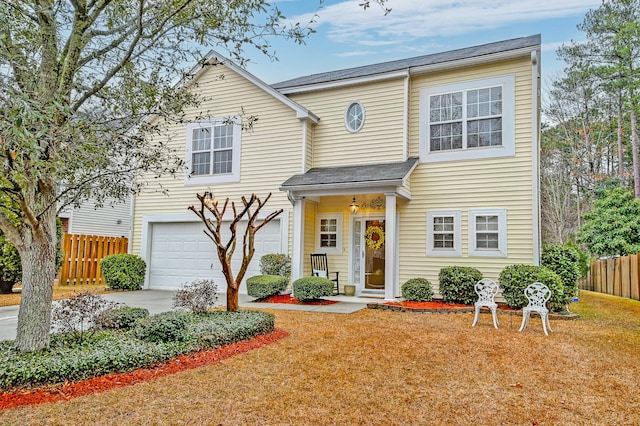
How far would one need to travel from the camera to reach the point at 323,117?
12398mm

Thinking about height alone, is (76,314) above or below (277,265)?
below

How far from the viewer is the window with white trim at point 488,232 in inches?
399

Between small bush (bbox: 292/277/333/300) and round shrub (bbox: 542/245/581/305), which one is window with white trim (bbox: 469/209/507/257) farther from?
small bush (bbox: 292/277/333/300)

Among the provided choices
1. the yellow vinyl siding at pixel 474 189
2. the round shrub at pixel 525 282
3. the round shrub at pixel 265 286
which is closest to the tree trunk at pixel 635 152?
the yellow vinyl siding at pixel 474 189

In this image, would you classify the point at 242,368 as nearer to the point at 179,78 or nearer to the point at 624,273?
the point at 179,78

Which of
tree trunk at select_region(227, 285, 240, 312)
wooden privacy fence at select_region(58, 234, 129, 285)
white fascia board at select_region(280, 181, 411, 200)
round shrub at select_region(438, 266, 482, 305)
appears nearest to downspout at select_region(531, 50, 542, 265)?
round shrub at select_region(438, 266, 482, 305)

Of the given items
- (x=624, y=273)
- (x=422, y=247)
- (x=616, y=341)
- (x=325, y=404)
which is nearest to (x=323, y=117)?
(x=422, y=247)

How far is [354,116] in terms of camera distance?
12062 mm

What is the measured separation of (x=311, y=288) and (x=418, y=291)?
254cm

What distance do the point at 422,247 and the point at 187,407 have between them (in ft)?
27.2

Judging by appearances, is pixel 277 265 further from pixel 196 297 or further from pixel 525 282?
pixel 525 282

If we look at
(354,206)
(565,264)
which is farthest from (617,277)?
(354,206)

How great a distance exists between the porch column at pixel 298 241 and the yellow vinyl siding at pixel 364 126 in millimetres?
1656

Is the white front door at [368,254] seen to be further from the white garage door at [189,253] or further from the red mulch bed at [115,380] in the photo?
the red mulch bed at [115,380]
